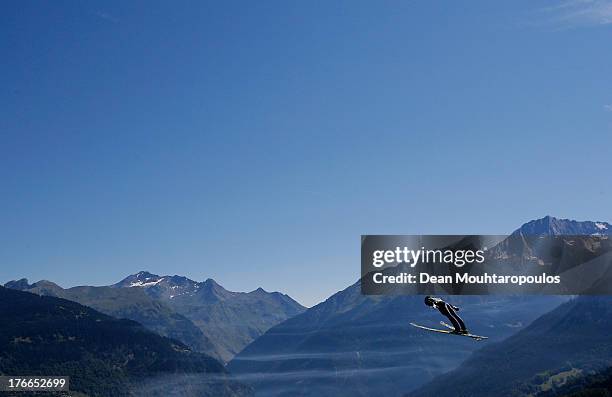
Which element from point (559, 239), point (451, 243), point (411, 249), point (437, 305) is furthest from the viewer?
point (559, 239)

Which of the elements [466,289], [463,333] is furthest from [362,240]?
[463,333]

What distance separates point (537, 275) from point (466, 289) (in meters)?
6.46

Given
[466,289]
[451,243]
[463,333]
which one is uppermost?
[451,243]

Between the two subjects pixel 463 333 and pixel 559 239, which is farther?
pixel 559 239

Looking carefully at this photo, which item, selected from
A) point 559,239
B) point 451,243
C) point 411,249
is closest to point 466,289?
point 451,243

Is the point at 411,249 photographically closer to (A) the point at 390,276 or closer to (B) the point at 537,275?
(A) the point at 390,276

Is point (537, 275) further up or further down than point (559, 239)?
further down

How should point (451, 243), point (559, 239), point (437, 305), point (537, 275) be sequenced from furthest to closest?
point (559, 239), point (537, 275), point (451, 243), point (437, 305)

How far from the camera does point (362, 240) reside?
176 ft

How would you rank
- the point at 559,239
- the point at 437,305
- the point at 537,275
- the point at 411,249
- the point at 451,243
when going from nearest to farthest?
the point at 437,305 < the point at 411,249 < the point at 451,243 < the point at 537,275 < the point at 559,239

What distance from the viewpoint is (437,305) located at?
2689cm

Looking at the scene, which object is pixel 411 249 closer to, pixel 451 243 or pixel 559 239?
→ pixel 451 243

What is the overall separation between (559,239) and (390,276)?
1438 inches

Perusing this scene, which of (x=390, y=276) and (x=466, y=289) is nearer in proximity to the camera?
(x=390, y=276)
